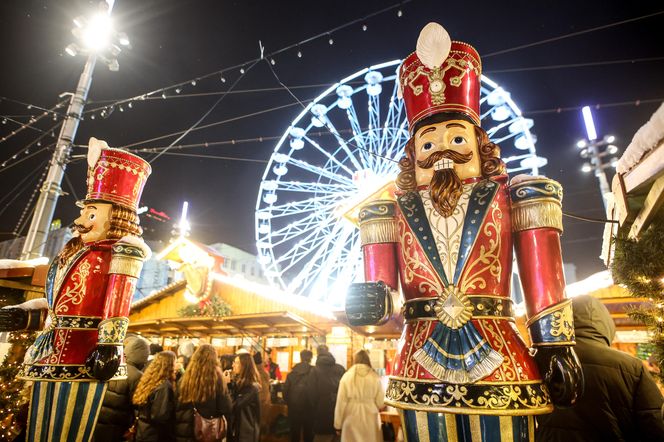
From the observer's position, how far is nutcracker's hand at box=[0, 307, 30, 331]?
3.42 m

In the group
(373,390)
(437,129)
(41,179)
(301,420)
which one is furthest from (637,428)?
(41,179)

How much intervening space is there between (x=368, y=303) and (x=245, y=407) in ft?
13.3

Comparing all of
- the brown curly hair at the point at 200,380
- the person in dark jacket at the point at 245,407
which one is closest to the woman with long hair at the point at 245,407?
the person in dark jacket at the point at 245,407

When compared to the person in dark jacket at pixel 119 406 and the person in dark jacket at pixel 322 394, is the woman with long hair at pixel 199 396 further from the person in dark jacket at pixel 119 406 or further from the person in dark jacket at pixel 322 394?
the person in dark jacket at pixel 322 394

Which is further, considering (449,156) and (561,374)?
(449,156)

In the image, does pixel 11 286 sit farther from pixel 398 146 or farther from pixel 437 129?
pixel 398 146

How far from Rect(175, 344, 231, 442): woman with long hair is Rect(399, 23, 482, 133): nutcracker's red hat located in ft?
11.6

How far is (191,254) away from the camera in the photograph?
15492 millimetres

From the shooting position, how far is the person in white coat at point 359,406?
5.12 m

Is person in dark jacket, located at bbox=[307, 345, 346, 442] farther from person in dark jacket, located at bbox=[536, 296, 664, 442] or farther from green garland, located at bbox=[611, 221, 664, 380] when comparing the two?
green garland, located at bbox=[611, 221, 664, 380]

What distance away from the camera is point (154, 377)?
425 cm

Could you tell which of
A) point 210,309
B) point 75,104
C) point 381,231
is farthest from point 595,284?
point 210,309

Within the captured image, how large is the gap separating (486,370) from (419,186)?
951 mm

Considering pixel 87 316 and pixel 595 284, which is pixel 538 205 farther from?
pixel 595 284
